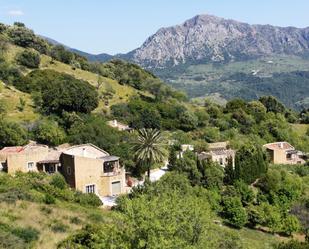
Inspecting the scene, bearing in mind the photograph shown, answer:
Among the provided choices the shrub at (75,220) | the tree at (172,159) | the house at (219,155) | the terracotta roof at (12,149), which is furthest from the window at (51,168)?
the shrub at (75,220)

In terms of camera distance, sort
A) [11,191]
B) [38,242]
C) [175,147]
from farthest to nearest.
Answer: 1. [175,147]
2. [11,191]
3. [38,242]

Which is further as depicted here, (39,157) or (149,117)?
(149,117)

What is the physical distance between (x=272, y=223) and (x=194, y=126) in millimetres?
30619

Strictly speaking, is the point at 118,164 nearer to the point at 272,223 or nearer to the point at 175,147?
the point at 175,147

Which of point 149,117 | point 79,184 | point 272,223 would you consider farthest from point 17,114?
point 272,223

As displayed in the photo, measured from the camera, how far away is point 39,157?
48.2 m

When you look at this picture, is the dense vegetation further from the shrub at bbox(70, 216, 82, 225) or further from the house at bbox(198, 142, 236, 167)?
the house at bbox(198, 142, 236, 167)

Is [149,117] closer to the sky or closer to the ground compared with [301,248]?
closer to the sky

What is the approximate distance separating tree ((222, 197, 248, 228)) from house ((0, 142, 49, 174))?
63.6ft

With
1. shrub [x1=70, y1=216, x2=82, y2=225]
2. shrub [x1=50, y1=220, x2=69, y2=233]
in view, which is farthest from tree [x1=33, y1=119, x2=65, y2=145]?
shrub [x1=50, y1=220, x2=69, y2=233]

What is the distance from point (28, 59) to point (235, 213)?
52.5m

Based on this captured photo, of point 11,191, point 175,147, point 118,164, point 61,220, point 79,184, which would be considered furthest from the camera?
point 175,147

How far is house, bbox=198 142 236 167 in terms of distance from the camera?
59562mm

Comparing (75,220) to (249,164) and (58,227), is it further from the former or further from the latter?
(249,164)
